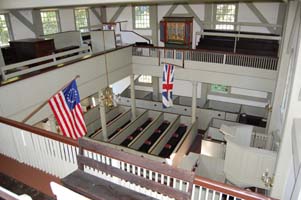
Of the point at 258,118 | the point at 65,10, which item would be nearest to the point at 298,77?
the point at 258,118

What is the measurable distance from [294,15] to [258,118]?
7544 mm

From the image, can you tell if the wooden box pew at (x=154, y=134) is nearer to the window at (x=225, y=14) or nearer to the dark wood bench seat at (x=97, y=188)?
the window at (x=225, y=14)

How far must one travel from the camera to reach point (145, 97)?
17.0 meters

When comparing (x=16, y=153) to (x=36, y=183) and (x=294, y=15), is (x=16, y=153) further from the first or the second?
(x=294, y=15)

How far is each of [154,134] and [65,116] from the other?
25.0 ft

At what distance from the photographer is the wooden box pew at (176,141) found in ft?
34.2

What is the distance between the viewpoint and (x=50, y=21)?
14164mm

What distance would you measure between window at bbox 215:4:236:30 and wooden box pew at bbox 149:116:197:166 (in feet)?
18.1

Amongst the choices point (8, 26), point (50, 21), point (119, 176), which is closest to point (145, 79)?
point (50, 21)

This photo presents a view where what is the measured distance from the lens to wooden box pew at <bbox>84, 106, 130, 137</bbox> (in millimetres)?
13427

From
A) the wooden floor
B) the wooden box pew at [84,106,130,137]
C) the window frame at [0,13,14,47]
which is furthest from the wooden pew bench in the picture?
the window frame at [0,13,14,47]

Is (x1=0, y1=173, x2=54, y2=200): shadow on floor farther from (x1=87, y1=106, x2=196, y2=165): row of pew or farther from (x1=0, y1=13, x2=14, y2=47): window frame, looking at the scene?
(x1=0, y1=13, x2=14, y2=47): window frame

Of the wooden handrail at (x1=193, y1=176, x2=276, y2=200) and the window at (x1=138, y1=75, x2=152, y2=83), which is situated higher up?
the wooden handrail at (x1=193, y1=176, x2=276, y2=200)

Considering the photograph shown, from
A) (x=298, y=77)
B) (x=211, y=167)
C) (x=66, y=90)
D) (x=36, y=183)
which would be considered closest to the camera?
(x=36, y=183)
